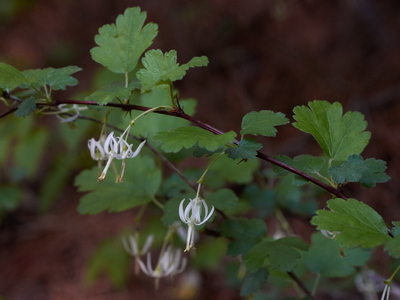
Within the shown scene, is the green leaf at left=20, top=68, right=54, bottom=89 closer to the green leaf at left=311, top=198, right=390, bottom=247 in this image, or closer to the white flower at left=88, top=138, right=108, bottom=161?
the white flower at left=88, top=138, right=108, bottom=161

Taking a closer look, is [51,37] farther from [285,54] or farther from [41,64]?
[285,54]

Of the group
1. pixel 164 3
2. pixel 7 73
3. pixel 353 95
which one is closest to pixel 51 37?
pixel 164 3

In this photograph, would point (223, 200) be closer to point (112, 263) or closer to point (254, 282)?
point (254, 282)

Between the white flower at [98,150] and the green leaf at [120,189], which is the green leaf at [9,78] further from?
the green leaf at [120,189]

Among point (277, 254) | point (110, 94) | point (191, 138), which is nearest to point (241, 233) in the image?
point (277, 254)

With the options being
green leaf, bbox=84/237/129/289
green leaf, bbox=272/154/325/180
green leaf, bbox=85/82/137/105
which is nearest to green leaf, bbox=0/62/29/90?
green leaf, bbox=85/82/137/105

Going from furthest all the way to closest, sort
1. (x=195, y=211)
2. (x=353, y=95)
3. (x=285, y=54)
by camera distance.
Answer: (x=285, y=54) < (x=353, y=95) < (x=195, y=211)

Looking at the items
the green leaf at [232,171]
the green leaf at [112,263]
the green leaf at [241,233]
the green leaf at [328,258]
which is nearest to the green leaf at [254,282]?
the green leaf at [241,233]
